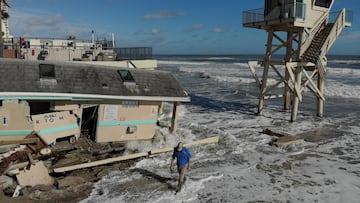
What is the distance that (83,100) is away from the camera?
1337cm

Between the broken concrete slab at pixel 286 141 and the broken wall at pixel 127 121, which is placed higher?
the broken wall at pixel 127 121

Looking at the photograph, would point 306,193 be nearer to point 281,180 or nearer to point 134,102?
point 281,180

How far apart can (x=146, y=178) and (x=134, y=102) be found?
4.22 m

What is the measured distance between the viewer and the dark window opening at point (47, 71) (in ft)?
42.0

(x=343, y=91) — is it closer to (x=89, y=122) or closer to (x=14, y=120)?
(x=89, y=122)

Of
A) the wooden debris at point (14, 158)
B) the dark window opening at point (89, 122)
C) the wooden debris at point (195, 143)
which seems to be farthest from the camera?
the dark window opening at point (89, 122)

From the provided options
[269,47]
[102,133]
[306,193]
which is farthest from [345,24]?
[102,133]

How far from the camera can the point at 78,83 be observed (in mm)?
13359

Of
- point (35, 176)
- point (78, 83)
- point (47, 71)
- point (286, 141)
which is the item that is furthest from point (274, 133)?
point (35, 176)

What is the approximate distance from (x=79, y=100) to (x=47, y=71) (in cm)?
160

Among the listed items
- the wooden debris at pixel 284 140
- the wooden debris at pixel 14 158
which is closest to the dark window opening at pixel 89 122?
the wooden debris at pixel 14 158

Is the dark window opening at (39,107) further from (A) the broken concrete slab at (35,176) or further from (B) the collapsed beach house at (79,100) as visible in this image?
(A) the broken concrete slab at (35,176)

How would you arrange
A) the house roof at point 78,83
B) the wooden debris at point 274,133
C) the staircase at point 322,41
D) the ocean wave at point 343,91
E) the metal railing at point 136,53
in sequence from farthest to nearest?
the ocean wave at point 343,91 → the metal railing at point 136,53 → the staircase at point 322,41 → the wooden debris at point 274,133 → the house roof at point 78,83

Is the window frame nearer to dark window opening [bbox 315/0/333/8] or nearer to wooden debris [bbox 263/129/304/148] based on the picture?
wooden debris [bbox 263/129/304/148]
